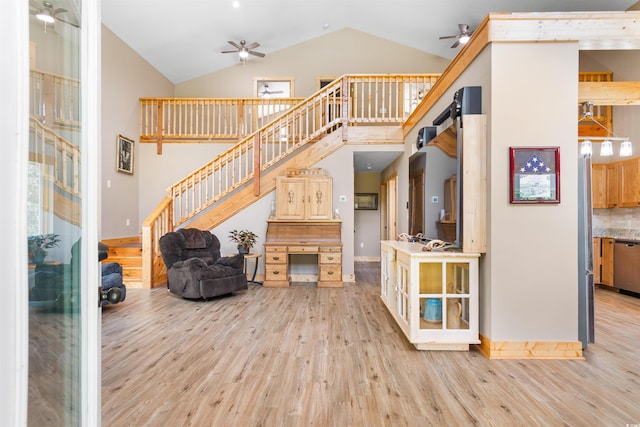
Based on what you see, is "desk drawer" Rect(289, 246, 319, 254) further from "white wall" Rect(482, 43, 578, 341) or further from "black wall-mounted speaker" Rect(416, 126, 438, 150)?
"white wall" Rect(482, 43, 578, 341)

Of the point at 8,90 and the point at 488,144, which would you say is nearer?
the point at 8,90

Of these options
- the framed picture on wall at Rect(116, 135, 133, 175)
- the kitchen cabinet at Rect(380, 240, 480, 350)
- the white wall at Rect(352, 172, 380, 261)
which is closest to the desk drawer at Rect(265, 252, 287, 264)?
the kitchen cabinet at Rect(380, 240, 480, 350)

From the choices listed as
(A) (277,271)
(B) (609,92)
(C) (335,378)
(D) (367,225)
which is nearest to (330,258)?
(A) (277,271)

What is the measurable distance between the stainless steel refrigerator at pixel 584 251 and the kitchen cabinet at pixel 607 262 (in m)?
3.32

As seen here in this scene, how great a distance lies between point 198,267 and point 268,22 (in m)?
5.97

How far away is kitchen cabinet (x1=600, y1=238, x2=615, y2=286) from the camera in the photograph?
5.02 m

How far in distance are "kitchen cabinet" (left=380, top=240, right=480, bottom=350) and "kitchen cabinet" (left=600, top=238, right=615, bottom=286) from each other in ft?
12.9

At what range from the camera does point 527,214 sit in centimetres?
262

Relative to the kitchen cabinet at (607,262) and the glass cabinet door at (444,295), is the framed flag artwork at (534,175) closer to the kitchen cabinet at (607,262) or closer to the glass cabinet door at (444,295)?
the glass cabinet door at (444,295)

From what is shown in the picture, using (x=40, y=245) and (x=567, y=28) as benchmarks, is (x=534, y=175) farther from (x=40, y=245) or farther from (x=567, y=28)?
(x=40, y=245)

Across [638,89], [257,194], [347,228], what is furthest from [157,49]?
[638,89]

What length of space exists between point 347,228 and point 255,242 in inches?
67.3

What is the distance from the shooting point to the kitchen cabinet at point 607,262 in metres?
5.02

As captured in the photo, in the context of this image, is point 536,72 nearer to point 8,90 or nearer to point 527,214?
point 527,214
